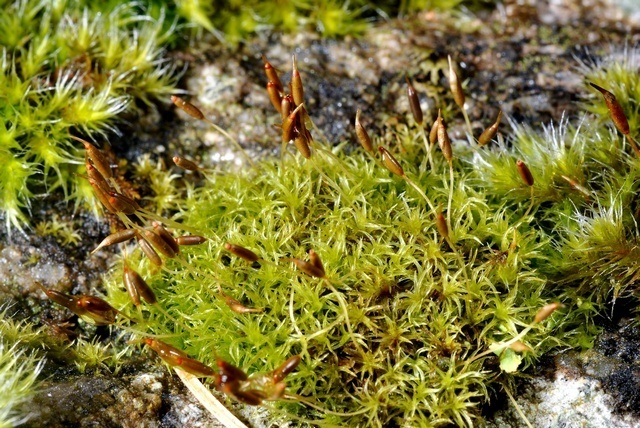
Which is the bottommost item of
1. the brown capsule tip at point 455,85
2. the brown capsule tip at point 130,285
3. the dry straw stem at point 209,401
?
the dry straw stem at point 209,401

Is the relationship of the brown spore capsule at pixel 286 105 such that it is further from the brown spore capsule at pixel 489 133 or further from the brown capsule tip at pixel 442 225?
the brown spore capsule at pixel 489 133

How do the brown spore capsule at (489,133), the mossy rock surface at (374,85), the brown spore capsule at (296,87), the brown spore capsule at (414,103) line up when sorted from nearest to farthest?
the brown spore capsule at (296,87)
the brown spore capsule at (489,133)
the brown spore capsule at (414,103)
the mossy rock surface at (374,85)

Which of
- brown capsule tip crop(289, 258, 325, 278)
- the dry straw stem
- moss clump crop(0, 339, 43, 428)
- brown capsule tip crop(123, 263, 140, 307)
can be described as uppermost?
brown capsule tip crop(289, 258, 325, 278)

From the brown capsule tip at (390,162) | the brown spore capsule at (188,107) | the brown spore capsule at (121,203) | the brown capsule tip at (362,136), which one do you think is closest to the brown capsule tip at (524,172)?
the brown capsule tip at (390,162)

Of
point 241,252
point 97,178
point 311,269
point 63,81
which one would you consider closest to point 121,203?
point 97,178

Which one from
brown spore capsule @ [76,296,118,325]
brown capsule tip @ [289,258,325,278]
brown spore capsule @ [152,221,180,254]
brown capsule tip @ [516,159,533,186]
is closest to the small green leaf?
brown capsule tip @ [516,159,533,186]

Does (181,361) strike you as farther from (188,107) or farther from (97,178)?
(188,107)

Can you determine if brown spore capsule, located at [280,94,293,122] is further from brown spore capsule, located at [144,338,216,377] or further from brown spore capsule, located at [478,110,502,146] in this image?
brown spore capsule, located at [144,338,216,377]
